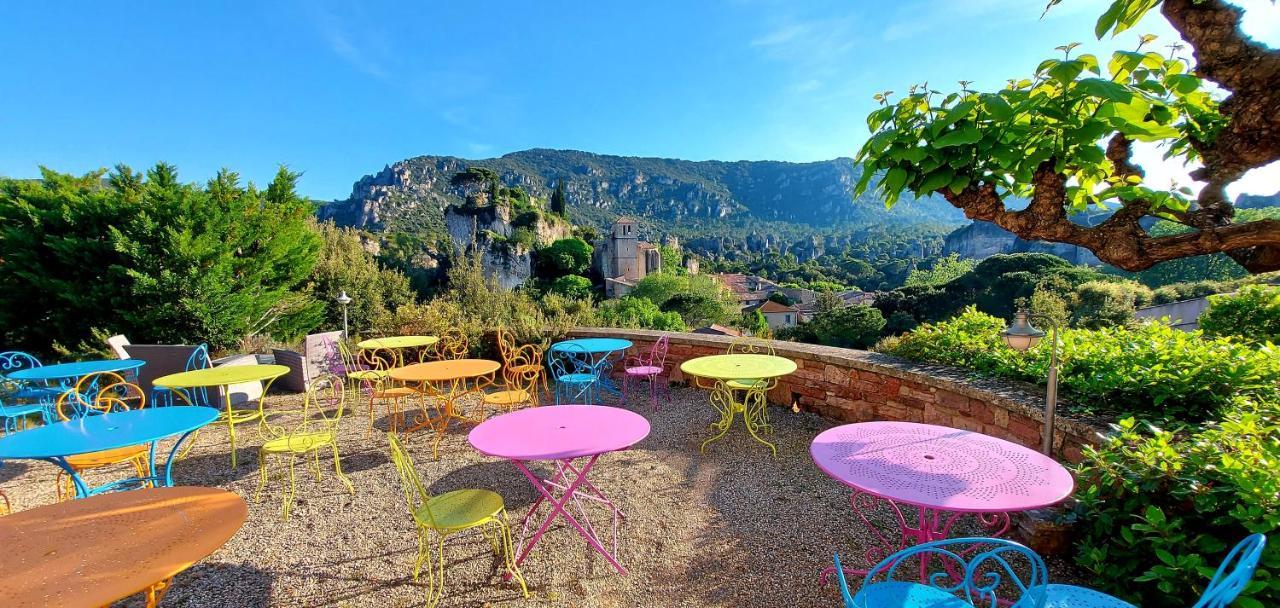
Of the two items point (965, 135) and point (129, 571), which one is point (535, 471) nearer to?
point (129, 571)

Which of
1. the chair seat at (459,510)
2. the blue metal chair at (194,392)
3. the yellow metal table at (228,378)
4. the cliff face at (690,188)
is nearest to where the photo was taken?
the chair seat at (459,510)

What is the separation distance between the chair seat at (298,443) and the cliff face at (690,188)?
63.9m

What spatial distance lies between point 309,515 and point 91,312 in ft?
26.5

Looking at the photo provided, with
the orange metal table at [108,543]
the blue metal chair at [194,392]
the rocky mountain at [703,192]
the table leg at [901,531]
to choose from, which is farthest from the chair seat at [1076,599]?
the rocky mountain at [703,192]

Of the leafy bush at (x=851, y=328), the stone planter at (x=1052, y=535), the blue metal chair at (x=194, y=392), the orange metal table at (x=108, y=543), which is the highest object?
the orange metal table at (x=108, y=543)

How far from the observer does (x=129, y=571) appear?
1.32m

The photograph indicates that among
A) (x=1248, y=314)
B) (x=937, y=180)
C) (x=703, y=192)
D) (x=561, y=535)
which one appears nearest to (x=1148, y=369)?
(x=937, y=180)

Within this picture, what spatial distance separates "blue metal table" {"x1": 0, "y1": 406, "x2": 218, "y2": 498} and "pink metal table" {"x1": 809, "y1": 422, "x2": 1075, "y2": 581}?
3085mm

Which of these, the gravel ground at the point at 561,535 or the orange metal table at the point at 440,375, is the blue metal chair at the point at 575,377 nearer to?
the orange metal table at the point at 440,375

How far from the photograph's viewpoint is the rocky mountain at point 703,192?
73000mm

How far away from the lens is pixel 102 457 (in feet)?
9.32

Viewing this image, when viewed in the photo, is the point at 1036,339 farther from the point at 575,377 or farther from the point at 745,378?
the point at 575,377

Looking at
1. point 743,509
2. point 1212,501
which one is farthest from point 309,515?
point 1212,501

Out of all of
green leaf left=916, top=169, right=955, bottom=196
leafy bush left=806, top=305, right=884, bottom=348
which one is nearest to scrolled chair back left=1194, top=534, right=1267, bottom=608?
green leaf left=916, top=169, right=955, bottom=196
